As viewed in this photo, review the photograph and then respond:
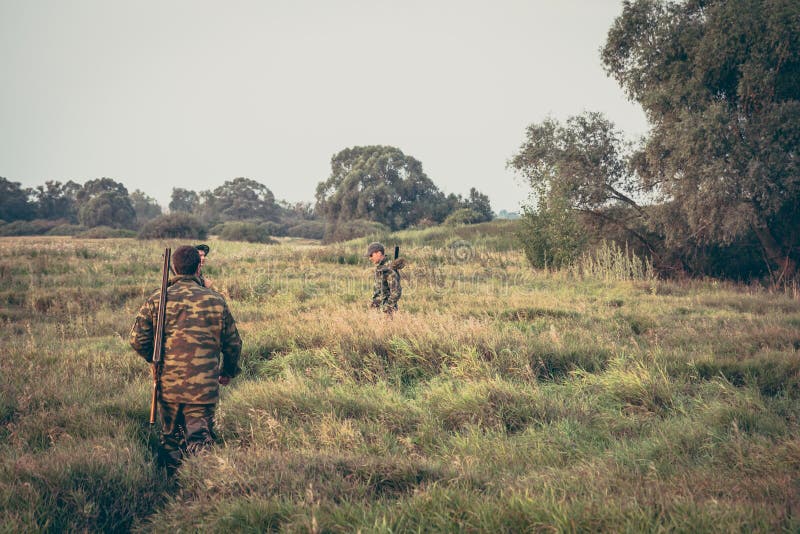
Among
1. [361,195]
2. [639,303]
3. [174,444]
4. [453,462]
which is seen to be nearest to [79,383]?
[174,444]

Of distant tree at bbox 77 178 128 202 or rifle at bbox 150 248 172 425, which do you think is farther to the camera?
distant tree at bbox 77 178 128 202

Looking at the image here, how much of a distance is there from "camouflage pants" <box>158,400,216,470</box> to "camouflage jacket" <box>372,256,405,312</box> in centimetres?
470

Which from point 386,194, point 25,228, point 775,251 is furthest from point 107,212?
point 775,251

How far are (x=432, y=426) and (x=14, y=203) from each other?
A: 267 ft

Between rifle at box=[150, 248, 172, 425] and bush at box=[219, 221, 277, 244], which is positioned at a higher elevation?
bush at box=[219, 221, 277, 244]

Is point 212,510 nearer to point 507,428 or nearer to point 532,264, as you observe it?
point 507,428

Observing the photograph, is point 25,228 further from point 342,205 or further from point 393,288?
point 393,288

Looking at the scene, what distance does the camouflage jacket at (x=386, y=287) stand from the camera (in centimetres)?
870

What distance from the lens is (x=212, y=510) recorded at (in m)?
3.37

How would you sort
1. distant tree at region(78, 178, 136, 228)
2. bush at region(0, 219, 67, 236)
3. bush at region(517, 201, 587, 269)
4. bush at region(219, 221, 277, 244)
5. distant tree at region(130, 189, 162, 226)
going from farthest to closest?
distant tree at region(130, 189, 162, 226) < distant tree at region(78, 178, 136, 228) < bush at region(0, 219, 67, 236) < bush at region(219, 221, 277, 244) < bush at region(517, 201, 587, 269)

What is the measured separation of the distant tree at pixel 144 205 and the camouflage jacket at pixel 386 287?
103 metres

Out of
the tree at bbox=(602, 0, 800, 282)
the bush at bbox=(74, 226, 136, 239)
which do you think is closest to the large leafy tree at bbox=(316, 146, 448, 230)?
the bush at bbox=(74, 226, 136, 239)

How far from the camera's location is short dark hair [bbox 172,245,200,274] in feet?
15.0

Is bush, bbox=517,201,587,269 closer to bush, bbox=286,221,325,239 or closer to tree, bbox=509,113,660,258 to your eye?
tree, bbox=509,113,660,258
